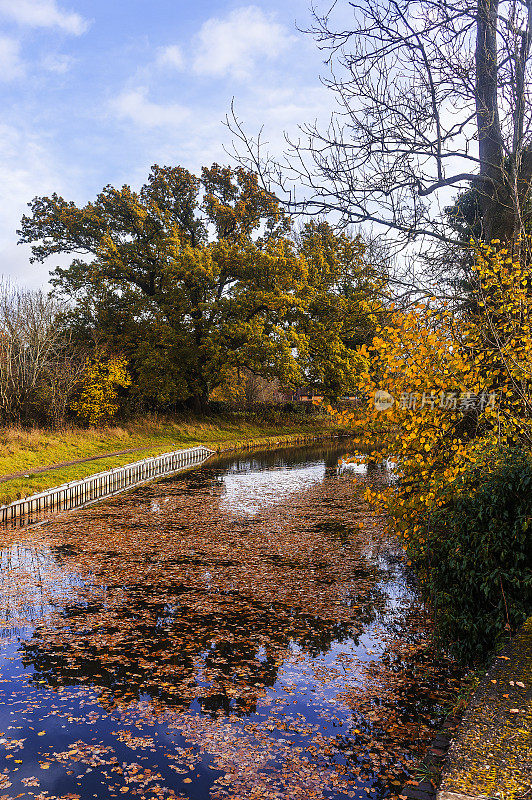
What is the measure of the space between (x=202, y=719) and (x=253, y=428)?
26.8 meters

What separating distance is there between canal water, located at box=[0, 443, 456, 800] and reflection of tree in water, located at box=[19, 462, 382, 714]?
0.02m

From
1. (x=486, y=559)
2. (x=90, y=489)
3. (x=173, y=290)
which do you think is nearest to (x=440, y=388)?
(x=486, y=559)

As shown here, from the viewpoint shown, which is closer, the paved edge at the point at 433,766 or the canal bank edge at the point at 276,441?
the paved edge at the point at 433,766

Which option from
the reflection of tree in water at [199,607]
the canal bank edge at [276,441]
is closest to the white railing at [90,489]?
the reflection of tree in water at [199,607]

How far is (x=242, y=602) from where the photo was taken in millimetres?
6852

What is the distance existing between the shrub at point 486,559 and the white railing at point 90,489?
8.19 meters

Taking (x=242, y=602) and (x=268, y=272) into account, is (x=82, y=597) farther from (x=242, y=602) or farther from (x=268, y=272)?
(x=268, y=272)

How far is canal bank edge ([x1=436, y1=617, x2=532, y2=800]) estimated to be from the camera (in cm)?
257

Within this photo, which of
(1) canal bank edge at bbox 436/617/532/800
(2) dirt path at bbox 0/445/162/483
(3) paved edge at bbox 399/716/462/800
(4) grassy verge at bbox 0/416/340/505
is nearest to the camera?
(1) canal bank edge at bbox 436/617/532/800

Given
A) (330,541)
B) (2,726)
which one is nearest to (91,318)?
(330,541)

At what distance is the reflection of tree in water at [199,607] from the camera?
5035mm

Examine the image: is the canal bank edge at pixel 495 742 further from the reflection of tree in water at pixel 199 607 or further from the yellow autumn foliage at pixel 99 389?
the yellow autumn foliage at pixel 99 389
